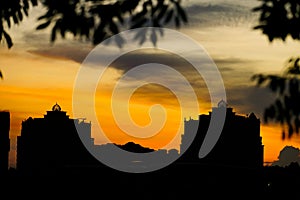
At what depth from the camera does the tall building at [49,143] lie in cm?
12575

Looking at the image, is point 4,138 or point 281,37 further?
point 4,138

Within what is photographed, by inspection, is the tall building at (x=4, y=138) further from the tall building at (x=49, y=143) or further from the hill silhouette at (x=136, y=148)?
the hill silhouette at (x=136, y=148)

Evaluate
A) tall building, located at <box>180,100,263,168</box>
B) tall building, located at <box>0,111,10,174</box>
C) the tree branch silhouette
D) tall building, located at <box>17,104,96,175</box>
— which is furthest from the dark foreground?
tall building, located at <box>180,100,263,168</box>

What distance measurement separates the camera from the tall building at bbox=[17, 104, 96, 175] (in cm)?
12575

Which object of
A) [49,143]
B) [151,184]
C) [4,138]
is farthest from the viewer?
[49,143]

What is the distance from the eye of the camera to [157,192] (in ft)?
87.5

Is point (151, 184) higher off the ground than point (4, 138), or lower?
higher

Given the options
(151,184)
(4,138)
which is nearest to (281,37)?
(151,184)

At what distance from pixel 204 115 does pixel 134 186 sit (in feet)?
405

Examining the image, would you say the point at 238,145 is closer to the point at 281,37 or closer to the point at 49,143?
the point at 49,143

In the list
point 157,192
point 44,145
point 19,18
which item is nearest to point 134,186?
point 157,192

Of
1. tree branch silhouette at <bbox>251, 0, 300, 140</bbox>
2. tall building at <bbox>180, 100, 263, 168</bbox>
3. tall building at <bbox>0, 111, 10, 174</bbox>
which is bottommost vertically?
tall building at <bbox>180, 100, 263, 168</bbox>

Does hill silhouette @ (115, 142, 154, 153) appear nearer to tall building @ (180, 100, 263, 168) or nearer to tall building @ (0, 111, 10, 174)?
tall building @ (180, 100, 263, 168)

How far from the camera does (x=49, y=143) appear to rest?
12962cm
